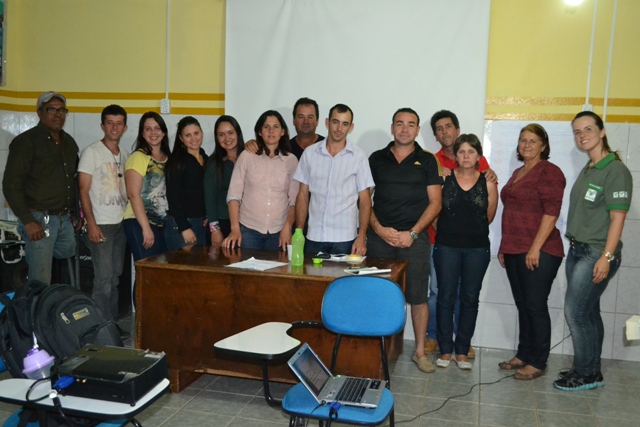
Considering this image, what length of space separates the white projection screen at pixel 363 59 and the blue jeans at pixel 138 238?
3.84ft

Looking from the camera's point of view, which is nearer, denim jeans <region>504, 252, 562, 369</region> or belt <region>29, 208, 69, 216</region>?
denim jeans <region>504, 252, 562, 369</region>

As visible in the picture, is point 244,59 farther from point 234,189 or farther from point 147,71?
point 234,189

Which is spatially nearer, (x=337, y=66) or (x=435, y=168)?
(x=435, y=168)

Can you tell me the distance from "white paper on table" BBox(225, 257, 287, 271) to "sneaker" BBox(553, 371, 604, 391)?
1.88 metres

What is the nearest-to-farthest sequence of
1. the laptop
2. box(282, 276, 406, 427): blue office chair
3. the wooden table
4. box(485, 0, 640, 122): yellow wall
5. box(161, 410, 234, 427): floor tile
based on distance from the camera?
the laptop, box(282, 276, 406, 427): blue office chair, box(161, 410, 234, 427): floor tile, the wooden table, box(485, 0, 640, 122): yellow wall

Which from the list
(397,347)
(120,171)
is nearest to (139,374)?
(397,347)

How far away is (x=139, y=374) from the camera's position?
5.87ft

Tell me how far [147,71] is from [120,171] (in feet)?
4.10

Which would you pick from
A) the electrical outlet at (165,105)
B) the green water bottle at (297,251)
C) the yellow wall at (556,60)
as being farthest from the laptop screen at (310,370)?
the electrical outlet at (165,105)

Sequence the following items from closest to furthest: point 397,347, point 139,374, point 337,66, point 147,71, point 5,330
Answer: point 139,374, point 5,330, point 397,347, point 337,66, point 147,71

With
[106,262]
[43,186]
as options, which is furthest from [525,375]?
[43,186]

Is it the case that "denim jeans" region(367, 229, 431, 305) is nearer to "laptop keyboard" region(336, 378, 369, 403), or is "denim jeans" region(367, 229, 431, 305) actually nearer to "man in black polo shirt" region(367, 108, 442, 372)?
"man in black polo shirt" region(367, 108, 442, 372)

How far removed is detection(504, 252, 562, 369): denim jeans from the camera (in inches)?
145

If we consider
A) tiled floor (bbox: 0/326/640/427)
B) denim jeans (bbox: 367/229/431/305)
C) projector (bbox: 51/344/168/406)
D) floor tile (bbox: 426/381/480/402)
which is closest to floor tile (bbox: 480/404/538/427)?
tiled floor (bbox: 0/326/640/427)
